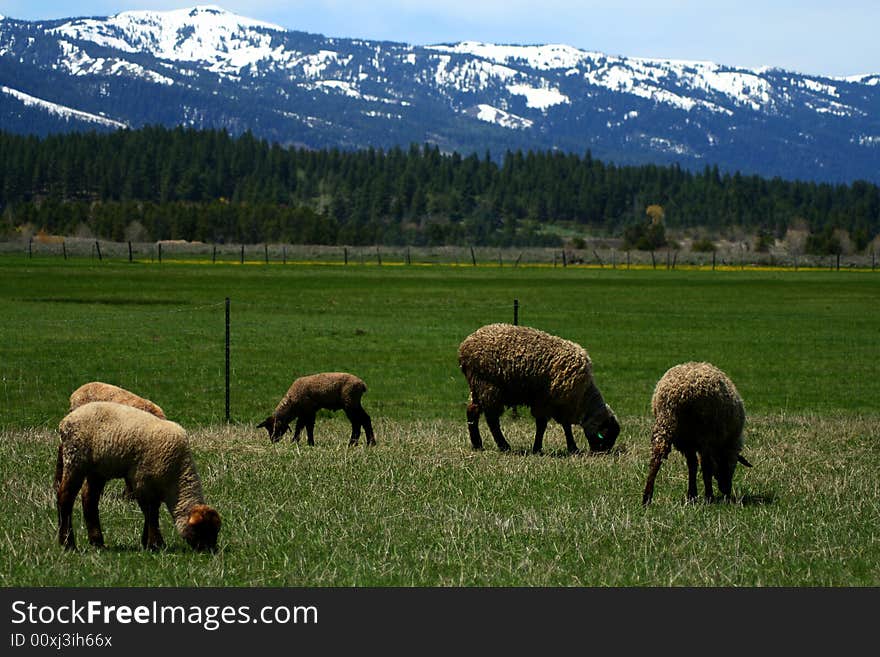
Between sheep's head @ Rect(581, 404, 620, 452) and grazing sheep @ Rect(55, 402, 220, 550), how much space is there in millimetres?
7859

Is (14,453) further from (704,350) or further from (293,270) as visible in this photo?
(293,270)

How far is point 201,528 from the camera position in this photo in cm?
995

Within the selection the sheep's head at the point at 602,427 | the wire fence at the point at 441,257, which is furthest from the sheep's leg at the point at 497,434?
the wire fence at the point at 441,257

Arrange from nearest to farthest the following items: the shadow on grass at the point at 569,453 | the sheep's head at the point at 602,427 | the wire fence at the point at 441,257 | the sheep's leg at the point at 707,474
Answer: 1. the sheep's leg at the point at 707,474
2. the shadow on grass at the point at 569,453
3. the sheep's head at the point at 602,427
4. the wire fence at the point at 441,257

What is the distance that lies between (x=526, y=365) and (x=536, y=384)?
0.31 m

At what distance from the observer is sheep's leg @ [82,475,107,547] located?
10312 millimetres

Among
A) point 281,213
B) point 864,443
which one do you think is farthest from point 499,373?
point 281,213

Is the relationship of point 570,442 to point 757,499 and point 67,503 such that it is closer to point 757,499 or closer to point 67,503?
point 757,499

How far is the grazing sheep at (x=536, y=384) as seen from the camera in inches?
664

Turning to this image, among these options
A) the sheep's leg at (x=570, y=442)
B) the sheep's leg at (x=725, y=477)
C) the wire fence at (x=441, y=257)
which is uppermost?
the sheep's leg at (x=725, y=477)

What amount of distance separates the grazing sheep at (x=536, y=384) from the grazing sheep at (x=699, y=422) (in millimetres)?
3811

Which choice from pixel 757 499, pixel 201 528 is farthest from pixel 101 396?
pixel 757 499

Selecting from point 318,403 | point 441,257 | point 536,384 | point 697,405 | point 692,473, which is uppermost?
point 697,405

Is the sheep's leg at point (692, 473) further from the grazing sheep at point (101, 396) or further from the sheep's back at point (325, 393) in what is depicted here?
the sheep's back at point (325, 393)
